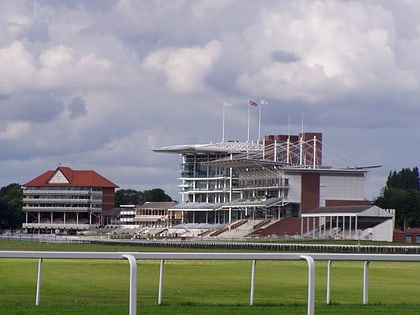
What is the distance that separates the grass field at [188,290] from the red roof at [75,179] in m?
167

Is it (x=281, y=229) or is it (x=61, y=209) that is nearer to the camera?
(x=281, y=229)

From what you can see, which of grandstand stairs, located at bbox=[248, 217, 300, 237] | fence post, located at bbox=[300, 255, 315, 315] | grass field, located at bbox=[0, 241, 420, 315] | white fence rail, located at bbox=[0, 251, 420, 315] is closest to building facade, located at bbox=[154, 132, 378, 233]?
grandstand stairs, located at bbox=[248, 217, 300, 237]

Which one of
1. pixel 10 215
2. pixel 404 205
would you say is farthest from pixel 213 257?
pixel 10 215

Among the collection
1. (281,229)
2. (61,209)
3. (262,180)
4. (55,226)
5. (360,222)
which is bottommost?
(55,226)

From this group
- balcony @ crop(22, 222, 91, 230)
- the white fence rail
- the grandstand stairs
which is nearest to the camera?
the white fence rail

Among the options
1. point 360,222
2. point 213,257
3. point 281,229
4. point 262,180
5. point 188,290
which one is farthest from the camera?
point 262,180

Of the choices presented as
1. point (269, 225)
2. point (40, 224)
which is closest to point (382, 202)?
point (269, 225)

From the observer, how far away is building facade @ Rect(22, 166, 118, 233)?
187 metres

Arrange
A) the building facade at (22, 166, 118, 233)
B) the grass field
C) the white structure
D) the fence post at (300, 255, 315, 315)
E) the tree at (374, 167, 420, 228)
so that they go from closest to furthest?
the fence post at (300, 255, 315, 315)
the grass field
the white structure
the tree at (374, 167, 420, 228)
the building facade at (22, 166, 118, 233)

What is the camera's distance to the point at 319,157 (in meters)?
148

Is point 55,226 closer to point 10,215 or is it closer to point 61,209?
point 61,209

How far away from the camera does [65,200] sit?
188000mm

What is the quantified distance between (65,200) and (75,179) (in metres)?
4.63

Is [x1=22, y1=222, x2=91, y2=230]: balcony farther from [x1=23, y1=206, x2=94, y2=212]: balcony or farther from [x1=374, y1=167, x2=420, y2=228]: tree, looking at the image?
[x1=374, y1=167, x2=420, y2=228]: tree
